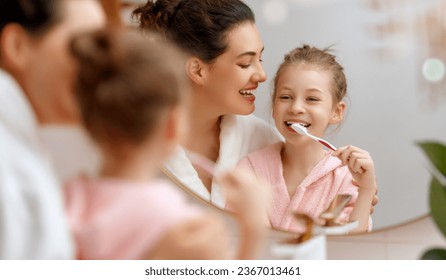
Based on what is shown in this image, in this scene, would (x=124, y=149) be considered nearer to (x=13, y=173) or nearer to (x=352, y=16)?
(x=13, y=173)

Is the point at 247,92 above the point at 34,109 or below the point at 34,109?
above

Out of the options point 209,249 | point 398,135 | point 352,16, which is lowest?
point 209,249

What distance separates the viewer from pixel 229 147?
784mm

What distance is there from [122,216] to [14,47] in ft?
0.64

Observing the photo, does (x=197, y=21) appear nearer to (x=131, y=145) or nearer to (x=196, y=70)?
(x=196, y=70)

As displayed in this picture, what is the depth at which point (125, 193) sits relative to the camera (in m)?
0.53

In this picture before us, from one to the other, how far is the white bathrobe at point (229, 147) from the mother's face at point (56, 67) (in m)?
0.24

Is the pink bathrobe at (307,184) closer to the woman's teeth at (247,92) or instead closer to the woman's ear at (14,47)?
the woman's teeth at (247,92)

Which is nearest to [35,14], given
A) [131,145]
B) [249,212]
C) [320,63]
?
[131,145]

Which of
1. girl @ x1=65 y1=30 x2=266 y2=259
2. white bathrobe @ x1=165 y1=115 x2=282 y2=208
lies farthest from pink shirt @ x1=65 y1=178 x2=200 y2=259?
white bathrobe @ x1=165 y1=115 x2=282 y2=208

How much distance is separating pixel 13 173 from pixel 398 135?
0.51 meters

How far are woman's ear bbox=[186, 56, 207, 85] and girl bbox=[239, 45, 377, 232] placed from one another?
9 centimetres
